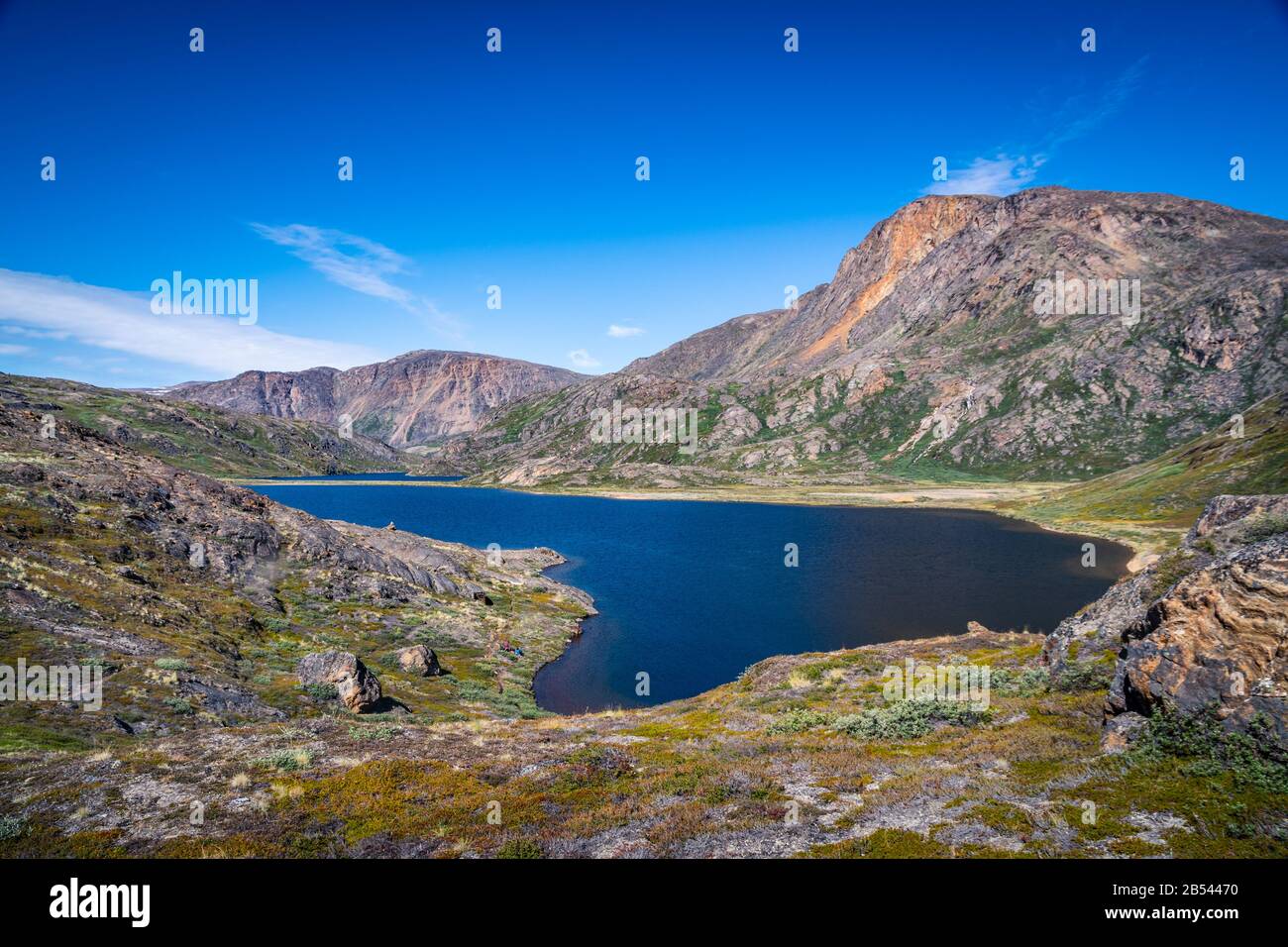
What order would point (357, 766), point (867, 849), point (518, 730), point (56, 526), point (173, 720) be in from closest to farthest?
point (867, 849), point (357, 766), point (173, 720), point (518, 730), point (56, 526)

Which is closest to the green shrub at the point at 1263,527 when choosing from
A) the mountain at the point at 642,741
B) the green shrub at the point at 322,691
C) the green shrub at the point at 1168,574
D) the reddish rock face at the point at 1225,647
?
the mountain at the point at 642,741

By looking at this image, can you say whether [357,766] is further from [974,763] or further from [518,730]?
[974,763]

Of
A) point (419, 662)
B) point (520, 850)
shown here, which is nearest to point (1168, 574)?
point (520, 850)

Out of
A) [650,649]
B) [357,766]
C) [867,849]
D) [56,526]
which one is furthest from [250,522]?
[867,849]

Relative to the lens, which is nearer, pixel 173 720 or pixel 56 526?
pixel 173 720

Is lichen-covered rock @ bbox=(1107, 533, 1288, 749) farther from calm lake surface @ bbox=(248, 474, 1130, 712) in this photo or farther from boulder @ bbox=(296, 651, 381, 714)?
boulder @ bbox=(296, 651, 381, 714)

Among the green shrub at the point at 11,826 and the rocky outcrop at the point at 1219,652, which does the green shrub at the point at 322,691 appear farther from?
the rocky outcrop at the point at 1219,652
